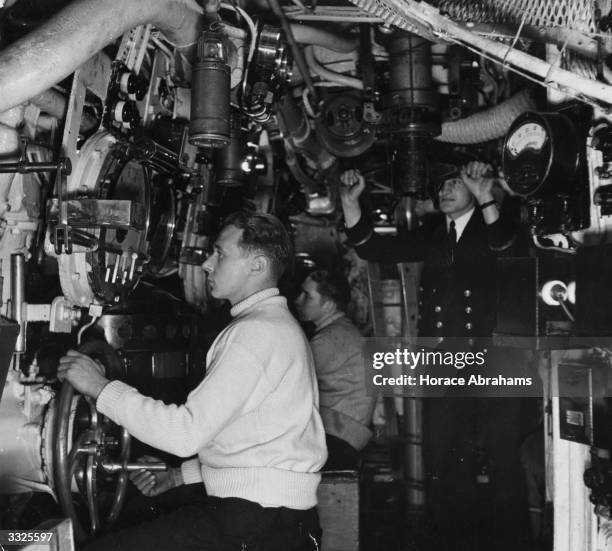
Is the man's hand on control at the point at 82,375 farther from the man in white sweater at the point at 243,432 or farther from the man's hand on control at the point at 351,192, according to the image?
the man's hand on control at the point at 351,192

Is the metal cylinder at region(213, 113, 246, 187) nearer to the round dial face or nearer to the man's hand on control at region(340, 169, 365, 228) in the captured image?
the man's hand on control at region(340, 169, 365, 228)

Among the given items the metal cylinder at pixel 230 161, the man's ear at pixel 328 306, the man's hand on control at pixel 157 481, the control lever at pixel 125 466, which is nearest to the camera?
the control lever at pixel 125 466

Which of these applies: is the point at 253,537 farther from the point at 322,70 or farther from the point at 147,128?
the point at 322,70

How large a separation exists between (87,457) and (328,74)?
2315 millimetres

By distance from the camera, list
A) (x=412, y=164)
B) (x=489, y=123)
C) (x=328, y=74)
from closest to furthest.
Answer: (x=412, y=164)
(x=489, y=123)
(x=328, y=74)

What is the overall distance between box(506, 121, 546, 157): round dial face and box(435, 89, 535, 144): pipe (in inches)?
33.5

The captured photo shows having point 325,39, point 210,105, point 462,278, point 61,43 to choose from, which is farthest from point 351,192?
point 61,43

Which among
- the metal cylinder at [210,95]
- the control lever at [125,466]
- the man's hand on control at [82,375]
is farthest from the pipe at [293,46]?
the control lever at [125,466]

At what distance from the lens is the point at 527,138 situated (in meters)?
2.47

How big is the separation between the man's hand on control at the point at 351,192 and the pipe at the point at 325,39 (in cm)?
71

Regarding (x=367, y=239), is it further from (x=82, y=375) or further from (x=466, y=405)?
(x=82, y=375)

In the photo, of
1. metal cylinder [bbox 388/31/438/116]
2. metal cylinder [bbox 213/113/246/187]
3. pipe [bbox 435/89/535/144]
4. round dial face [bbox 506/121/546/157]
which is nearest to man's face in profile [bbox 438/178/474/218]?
pipe [bbox 435/89/535/144]

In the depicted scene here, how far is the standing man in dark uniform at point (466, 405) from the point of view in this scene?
12.0 ft

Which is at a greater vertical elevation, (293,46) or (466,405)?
(293,46)
